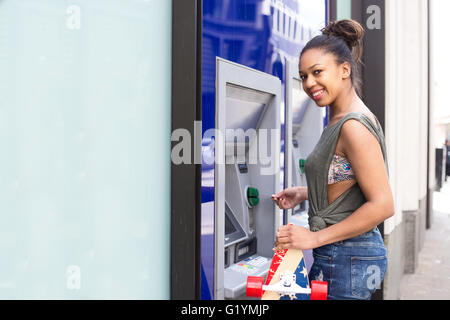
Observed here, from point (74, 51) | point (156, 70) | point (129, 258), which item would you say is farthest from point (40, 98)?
point (129, 258)

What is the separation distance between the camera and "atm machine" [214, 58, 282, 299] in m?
1.81

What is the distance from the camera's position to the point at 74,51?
1324 millimetres

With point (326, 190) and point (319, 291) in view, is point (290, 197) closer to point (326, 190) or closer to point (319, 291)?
point (326, 190)

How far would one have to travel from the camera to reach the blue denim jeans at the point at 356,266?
131 cm

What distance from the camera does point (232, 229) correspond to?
2133 millimetres

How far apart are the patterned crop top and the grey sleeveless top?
0.05 feet

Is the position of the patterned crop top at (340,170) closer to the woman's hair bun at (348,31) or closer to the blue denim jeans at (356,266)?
the blue denim jeans at (356,266)

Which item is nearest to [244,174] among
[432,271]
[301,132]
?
[301,132]

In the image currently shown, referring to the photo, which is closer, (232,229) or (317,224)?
(317,224)

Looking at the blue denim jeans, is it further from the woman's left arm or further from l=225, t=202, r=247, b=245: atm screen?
l=225, t=202, r=247, b=245: atm screen

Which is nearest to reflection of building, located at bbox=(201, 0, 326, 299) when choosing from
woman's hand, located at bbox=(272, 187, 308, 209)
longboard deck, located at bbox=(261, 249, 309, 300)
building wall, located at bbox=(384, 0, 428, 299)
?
woman's hand, located at bbox=(272, 187, 308, 209)

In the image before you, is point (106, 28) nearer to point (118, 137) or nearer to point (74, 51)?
point (74, 51)

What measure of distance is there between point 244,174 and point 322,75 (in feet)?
3.32

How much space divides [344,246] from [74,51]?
109cm
